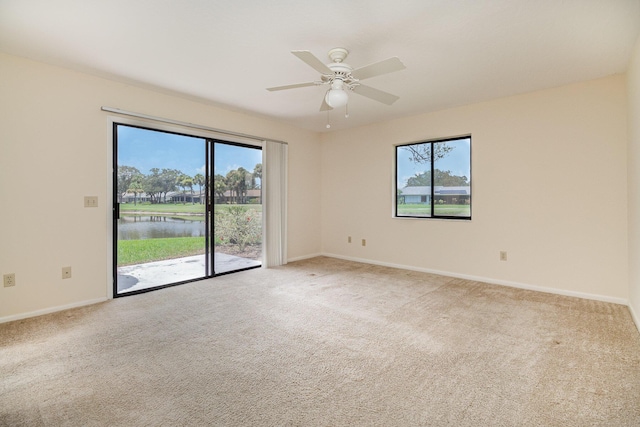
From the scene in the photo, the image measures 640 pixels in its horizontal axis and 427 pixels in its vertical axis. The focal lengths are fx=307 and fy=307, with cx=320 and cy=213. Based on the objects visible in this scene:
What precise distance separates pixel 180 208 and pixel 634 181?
16.3 feet

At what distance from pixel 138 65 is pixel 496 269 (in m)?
4.87

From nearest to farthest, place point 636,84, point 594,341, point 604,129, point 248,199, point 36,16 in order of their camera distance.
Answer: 1. point 36,16
2. point 594,341
3. point 636,84
4. point 604,129
5. point 248,199

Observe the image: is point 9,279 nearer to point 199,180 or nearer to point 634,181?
point 199,180

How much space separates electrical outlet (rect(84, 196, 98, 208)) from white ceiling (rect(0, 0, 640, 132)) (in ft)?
4.39

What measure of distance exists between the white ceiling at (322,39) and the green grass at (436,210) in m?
1.65

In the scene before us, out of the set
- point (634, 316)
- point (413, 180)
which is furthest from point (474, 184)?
point (634, 316)

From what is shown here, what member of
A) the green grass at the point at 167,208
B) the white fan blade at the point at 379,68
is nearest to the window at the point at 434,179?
the white fan blade at the point at 379,68

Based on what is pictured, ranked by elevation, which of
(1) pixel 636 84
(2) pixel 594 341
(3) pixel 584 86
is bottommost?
(2) pixel 594 341

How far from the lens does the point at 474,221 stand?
431cm

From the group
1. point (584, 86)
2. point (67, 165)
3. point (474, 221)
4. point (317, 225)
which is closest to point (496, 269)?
point (474, 221)

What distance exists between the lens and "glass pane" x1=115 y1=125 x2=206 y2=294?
12.1 feet

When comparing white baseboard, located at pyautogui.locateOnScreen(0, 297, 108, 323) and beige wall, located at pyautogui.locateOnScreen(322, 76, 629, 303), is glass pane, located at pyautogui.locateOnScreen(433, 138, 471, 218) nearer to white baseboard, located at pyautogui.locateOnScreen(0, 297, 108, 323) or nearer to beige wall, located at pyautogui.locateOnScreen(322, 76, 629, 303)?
beige wall, located at pyautogui.locateOnScreen(322, 76, 629, 303)

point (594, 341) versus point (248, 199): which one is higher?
point (248, 199)

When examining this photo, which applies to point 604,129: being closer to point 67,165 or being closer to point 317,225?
point 317,225
